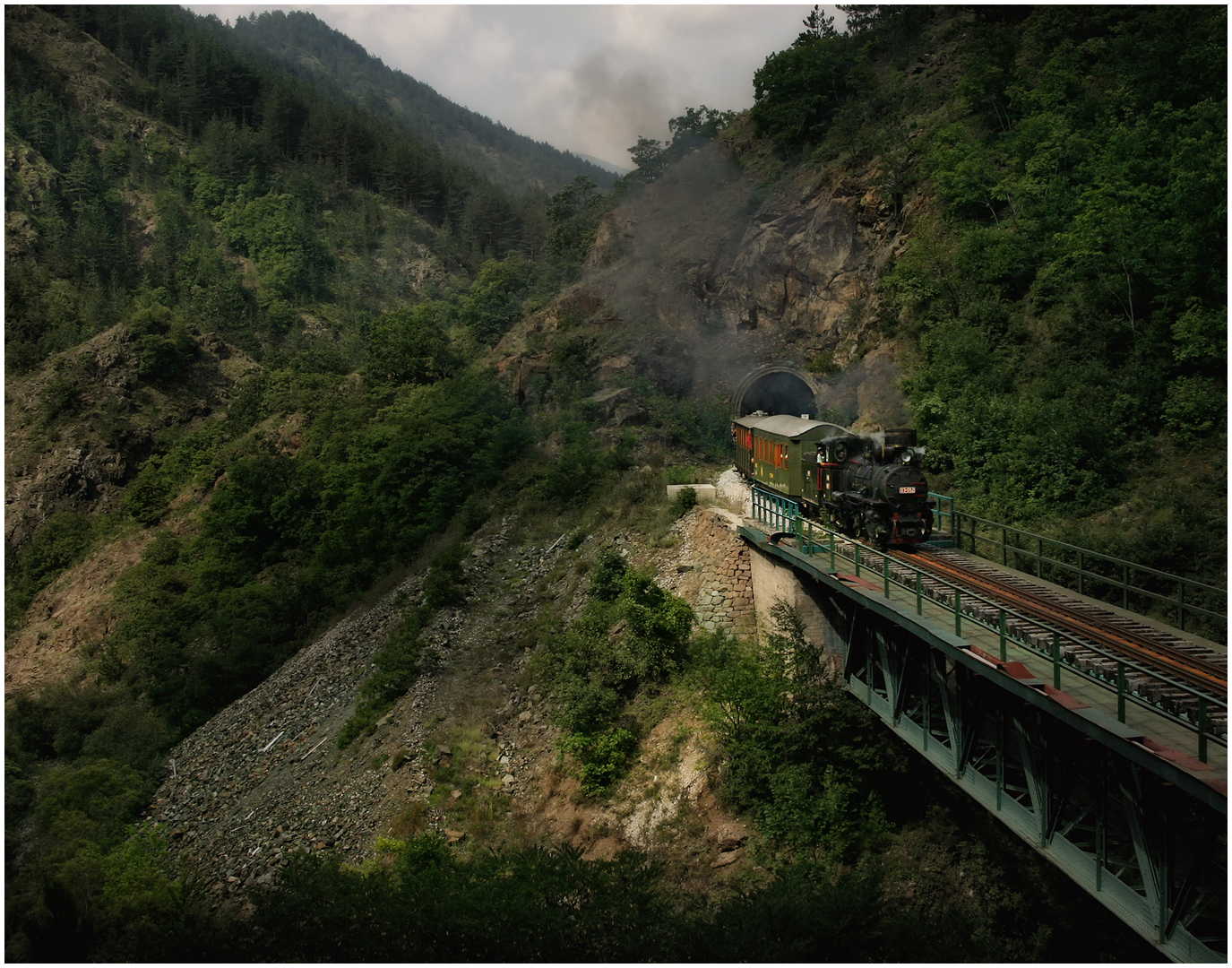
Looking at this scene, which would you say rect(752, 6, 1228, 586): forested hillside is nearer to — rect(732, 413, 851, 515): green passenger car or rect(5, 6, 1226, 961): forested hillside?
rect(5, 6, 1226, 961): forested hillside

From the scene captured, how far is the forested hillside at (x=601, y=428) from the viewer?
619 inches

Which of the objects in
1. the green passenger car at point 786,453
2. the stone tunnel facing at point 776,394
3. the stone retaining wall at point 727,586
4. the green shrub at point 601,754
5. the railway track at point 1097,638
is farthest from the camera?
→ the stone tunnel facing at point 776,394

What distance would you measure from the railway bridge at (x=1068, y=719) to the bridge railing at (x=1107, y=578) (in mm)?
236

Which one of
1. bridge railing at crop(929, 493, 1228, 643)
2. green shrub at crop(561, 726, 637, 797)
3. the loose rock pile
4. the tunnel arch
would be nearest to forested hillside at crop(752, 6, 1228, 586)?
bridge railing at crop(929, 493, 1228, 643)

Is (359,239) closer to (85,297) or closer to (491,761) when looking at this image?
(85,297)

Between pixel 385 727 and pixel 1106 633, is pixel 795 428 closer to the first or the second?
pixel 1106 633

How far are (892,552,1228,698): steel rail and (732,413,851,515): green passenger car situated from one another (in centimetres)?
509

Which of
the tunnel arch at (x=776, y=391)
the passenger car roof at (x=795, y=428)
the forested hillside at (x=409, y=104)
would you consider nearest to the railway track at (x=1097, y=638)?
the passenger car roof at (x=795, y=428)

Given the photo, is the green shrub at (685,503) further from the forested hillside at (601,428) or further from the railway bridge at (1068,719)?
the railway bridge at (1068,719)

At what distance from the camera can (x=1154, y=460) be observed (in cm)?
2094

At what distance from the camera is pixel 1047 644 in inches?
478

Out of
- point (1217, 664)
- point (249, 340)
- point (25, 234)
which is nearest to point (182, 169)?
point (25, 234)

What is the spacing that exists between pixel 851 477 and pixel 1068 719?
10.6 meters

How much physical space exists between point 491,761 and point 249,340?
53692 millimetres
